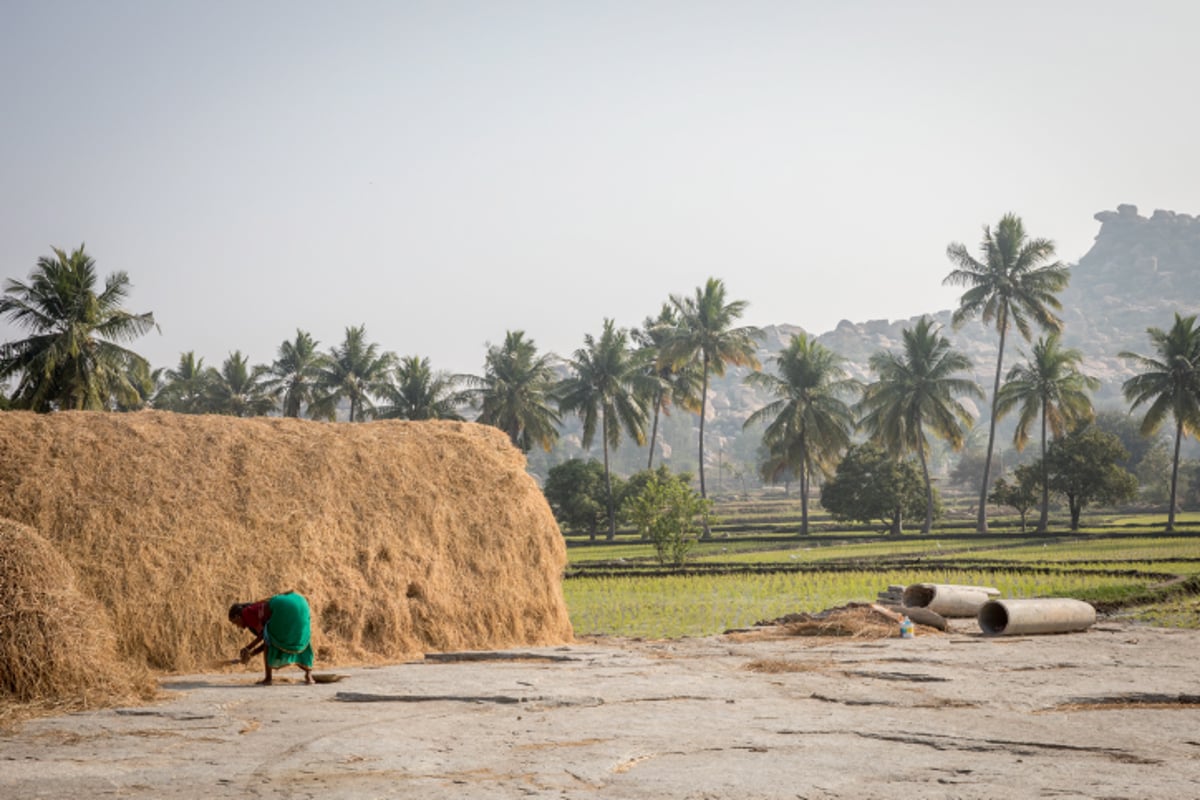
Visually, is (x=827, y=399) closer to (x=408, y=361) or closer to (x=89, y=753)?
(x=408, y=361)

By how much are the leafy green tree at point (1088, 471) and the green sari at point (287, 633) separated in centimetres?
4769

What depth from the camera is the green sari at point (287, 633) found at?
1085 cm

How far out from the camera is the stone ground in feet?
21.5

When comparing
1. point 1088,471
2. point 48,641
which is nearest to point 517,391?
point 1088,471

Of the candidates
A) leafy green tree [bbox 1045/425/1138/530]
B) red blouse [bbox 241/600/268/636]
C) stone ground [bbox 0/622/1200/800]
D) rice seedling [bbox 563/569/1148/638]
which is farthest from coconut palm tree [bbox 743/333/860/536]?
red blouse [bbox 241/600/268/636]

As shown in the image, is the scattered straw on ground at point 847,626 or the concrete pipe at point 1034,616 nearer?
the concrete pipe at point 1034,616

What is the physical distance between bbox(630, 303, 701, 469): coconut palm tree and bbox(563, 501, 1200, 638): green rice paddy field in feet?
27.9

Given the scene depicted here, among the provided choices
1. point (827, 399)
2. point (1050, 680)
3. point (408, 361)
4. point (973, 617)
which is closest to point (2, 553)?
point (1050, 680)

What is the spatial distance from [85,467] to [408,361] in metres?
41.1

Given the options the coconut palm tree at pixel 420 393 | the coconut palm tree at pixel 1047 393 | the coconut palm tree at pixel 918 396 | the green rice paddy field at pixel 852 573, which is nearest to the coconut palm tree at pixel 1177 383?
the coconut palm tree at pixel 1047 393

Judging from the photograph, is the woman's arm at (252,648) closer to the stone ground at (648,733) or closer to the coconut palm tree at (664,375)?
the stone ground at (648,733)

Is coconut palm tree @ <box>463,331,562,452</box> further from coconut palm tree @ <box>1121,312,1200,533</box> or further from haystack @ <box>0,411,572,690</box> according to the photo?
haystack @ <box>0,411,572,690</box>

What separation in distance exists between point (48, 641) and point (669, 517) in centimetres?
2858

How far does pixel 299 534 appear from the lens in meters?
13.0
